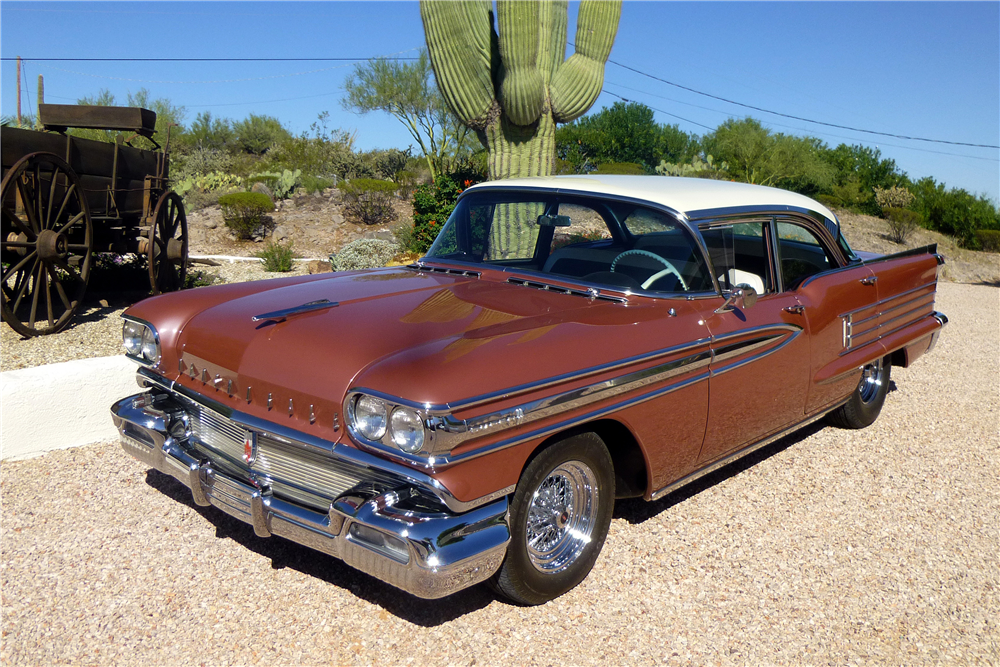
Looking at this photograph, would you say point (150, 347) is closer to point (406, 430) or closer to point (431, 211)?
point (406, 430)

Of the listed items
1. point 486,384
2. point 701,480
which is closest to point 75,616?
point 486,384

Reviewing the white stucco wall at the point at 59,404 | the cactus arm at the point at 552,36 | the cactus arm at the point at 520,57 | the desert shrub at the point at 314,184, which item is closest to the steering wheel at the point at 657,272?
the white stucco wall at the point at 59,404

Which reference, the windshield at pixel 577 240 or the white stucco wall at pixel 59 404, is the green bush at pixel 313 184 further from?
the windshield at pixel 577 240

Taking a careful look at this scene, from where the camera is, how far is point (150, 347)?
330 centimetres

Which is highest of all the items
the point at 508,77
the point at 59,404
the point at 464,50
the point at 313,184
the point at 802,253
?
the point at 464,50

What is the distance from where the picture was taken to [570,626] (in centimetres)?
278

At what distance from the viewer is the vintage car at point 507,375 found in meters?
2.41

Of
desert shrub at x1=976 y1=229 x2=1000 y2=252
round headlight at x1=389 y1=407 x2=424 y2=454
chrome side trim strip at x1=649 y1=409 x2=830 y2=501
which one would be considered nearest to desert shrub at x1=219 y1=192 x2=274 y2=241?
chrome side trim strip at x1=649 y1=409 x2=830 y2=501

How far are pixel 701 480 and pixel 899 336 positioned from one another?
1855mm

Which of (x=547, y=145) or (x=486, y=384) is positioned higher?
(x=547, y=145)

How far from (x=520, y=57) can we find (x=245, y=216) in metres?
7.40

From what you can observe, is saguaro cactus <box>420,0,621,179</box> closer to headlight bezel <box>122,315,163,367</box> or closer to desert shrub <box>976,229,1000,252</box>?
headlight bezel <box>122,315,163,367</box>

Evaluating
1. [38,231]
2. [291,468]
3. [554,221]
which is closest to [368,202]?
[38,231]

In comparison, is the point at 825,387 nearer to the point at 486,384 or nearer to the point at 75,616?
the point at 486,384
